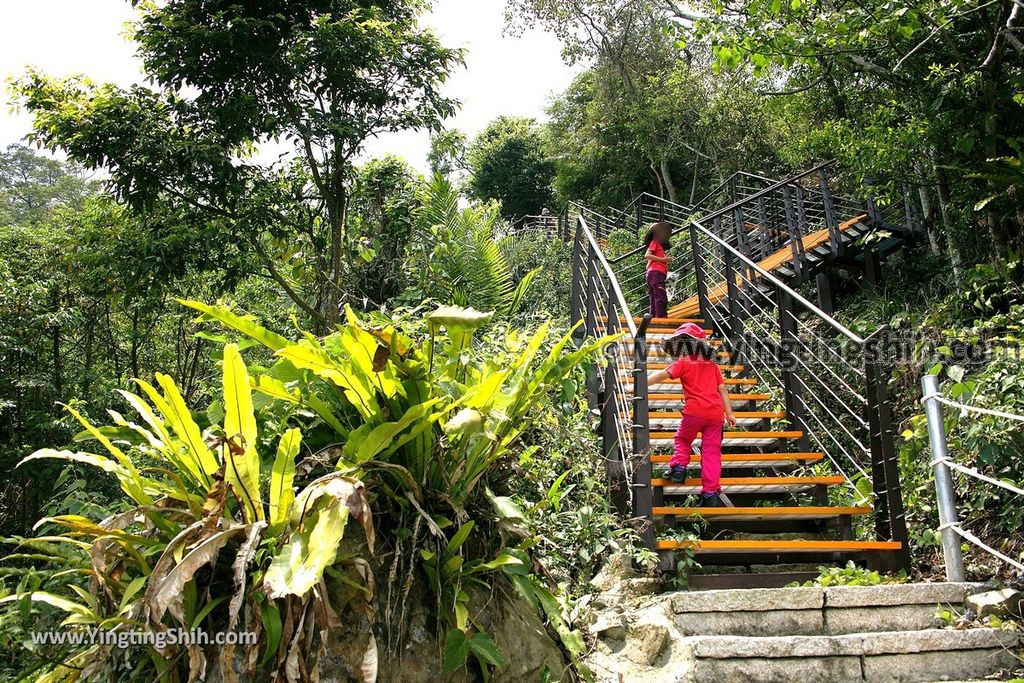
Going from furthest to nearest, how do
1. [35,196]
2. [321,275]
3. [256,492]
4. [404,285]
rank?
1. [35,196]
2. [404,285]
3. [321,275]
4. [256,492]

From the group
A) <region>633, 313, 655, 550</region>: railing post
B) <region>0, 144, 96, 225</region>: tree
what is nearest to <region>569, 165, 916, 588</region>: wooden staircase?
<region>633, 313, 655, 550</region>: railing post

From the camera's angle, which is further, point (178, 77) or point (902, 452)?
point (178, 77)

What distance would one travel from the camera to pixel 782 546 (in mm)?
3959

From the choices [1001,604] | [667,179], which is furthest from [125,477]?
[667,179]

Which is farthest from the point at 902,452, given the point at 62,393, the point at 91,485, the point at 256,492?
the point at 62,393

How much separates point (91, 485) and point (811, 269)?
29.7 ft

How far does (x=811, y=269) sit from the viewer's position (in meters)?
10.0

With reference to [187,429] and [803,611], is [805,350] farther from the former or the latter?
[187,429]

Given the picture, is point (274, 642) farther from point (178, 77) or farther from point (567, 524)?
point (178, 77)

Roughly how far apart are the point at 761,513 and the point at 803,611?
80 centimetres

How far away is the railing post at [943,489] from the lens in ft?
12.3

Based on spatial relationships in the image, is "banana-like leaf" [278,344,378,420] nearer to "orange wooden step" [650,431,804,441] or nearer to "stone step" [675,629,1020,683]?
"stone step" [675,629,1020,683]

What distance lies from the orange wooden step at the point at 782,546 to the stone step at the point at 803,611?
0.42m

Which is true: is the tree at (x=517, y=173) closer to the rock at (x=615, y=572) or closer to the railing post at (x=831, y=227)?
the railing post at (x=831, y=227)
